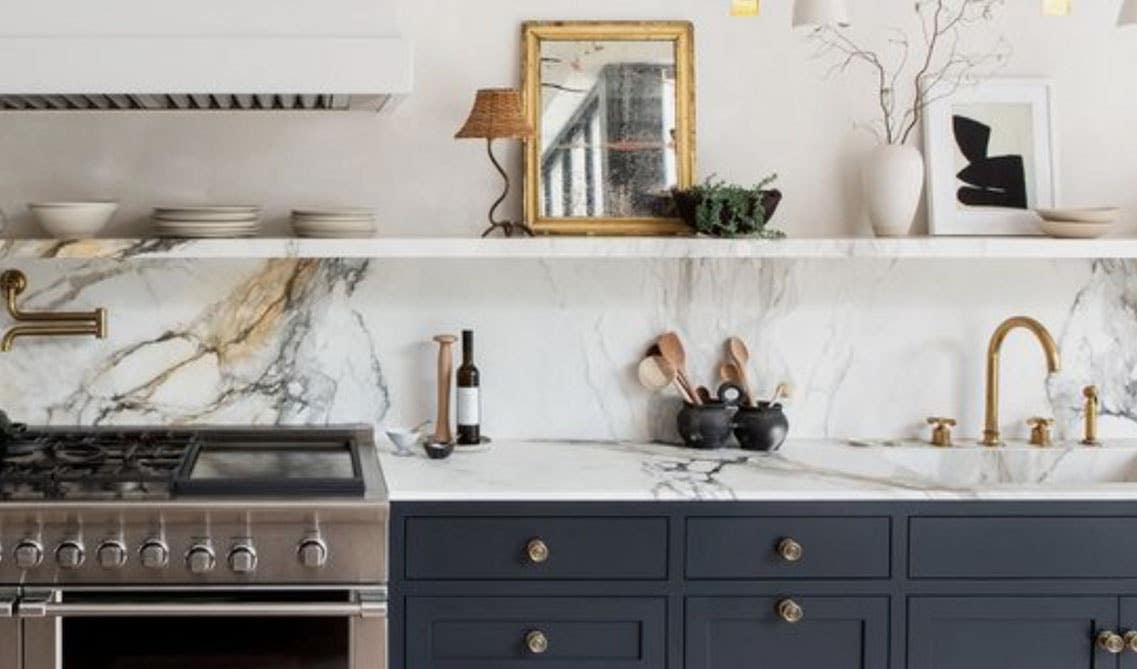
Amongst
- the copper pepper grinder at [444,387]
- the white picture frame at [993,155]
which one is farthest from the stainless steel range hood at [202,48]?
the white picture frame at [993,155]

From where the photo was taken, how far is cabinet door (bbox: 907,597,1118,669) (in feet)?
10.8

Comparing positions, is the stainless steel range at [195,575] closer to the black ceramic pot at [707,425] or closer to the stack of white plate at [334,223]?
the stack of white plate at [334,223]

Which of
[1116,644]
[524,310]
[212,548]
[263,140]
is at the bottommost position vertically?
[1116,644]

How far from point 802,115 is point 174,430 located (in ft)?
5.62

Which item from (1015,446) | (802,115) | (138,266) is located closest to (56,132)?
(138,266)

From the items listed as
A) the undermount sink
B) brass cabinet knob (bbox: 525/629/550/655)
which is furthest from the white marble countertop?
brass cabinet knob (bbox: 525/629/550/655)

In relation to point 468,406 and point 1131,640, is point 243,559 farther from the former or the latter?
point 1131,640

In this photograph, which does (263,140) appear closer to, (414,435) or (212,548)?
(414,435)

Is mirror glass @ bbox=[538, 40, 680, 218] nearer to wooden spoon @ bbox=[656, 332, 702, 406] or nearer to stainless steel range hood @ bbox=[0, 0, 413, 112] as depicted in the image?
wooden spoon @ bbox=[656, 332, 702, 406]

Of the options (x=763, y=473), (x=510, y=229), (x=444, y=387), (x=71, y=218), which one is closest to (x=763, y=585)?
(x=763, y=473)

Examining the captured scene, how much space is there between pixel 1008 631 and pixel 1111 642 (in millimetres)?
212

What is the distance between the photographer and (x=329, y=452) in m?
3.62

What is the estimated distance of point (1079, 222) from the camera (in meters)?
3.68

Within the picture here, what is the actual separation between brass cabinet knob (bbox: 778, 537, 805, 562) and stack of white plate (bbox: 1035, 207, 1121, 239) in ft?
3.47
